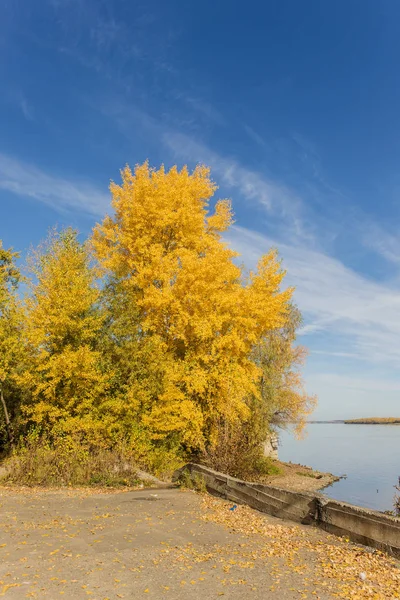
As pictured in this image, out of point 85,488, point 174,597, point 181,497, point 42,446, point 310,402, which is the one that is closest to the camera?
point 174,597

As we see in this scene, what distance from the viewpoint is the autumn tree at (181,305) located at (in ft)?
50.5

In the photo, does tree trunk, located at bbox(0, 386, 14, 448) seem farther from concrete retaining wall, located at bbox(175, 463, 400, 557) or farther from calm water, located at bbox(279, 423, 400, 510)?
calm water, located at bbox(279, 423, 400, 510)

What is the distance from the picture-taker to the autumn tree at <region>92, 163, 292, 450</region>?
606 inches

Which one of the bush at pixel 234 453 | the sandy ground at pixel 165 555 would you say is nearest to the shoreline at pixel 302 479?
the bush at pixel 234 453

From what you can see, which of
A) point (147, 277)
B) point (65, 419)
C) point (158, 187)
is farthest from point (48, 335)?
point (158, 187)

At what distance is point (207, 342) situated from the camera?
681 inches

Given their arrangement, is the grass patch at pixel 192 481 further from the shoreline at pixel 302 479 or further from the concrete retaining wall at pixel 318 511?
the shoreline at pixel 302 479

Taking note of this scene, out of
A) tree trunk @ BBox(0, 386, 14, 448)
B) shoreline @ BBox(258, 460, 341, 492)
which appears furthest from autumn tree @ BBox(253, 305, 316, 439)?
tree trunk @ BBox(0, 386, 14, 448)

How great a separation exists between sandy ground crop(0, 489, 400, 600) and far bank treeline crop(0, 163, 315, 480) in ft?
14.4

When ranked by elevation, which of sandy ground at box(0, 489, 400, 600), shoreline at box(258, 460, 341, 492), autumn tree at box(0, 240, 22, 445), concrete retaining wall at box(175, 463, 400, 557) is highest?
autumn tree at box(0, 240, 22, 445)

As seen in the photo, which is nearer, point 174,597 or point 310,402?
point 174,597

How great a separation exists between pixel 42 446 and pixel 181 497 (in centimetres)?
539

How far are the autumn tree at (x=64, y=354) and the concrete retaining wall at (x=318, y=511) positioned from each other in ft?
16.6

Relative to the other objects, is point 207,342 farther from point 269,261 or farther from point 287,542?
point 287,542
